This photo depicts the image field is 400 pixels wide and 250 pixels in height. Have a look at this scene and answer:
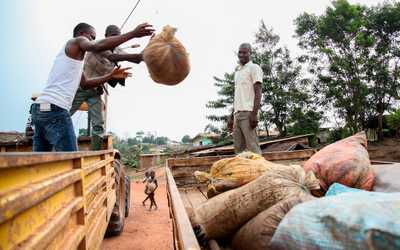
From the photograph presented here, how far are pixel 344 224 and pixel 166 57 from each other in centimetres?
186

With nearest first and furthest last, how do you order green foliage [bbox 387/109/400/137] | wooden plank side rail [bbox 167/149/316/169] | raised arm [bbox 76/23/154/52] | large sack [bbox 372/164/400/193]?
large sack [bbox 372/164/400/193], raised arm [bbox 76/23/154/52], wooden plank side rail [bbox 167/149/316/169], green foliage [bbox 387/109/400/137]

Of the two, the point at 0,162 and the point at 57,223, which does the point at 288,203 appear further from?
the point at 0,162

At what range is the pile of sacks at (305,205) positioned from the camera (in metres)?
0.98

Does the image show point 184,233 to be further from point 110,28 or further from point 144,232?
point 144,232

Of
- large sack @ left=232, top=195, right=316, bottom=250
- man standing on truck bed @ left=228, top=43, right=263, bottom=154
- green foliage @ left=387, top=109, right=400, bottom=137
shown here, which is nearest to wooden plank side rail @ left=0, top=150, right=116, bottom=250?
large sack @ left=232, top=195, right=316, bottom=250

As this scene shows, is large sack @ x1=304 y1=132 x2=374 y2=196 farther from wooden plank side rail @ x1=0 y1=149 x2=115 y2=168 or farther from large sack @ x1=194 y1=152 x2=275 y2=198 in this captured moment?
wooden plank side rail @ x1=0 y1=149 x2=115 y2=168

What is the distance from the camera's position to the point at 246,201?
170 centimetres

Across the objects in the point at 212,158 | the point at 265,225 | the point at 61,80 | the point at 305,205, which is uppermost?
the point at 61,80

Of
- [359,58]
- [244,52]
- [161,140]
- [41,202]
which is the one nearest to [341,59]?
[359,58]

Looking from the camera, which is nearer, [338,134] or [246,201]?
[246,201]

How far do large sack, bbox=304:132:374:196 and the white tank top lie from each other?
2.08 metres

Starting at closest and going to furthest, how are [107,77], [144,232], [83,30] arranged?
[83,30] → [107,77] → [144,232]

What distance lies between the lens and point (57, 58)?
9.71 ft

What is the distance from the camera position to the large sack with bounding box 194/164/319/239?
1.67 m
